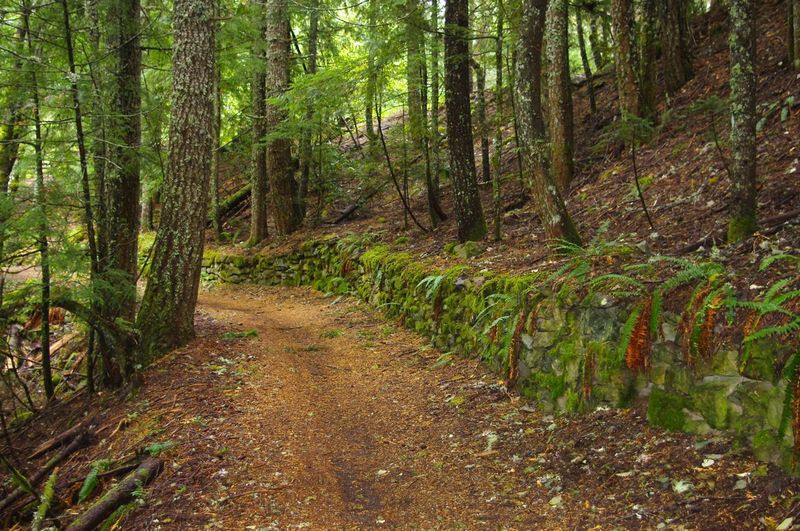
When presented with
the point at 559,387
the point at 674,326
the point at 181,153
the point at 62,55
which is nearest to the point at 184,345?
the point at 181,153

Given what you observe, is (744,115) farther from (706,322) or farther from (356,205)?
(356,205)

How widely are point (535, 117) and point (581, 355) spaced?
9.78 ft

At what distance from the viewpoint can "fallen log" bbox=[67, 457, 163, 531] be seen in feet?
13.6

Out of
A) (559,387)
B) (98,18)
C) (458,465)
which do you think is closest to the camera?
(458,465)

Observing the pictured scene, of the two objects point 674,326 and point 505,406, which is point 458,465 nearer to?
point 505,406

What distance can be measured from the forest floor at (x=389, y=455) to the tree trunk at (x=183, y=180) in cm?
54

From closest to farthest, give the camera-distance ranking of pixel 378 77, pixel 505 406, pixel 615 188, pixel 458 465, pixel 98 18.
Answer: pixel 458 465, pixel 505 406, pixel 98 18, pixel 615 188, pixel 378 77

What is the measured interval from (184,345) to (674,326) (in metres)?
5.66

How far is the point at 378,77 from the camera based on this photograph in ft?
30.0

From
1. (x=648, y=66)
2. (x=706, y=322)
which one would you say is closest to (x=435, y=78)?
(x=648, y=66)

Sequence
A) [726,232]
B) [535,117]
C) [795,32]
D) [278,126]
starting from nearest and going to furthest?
[726,232], [535,117], [795,32], [278,126]

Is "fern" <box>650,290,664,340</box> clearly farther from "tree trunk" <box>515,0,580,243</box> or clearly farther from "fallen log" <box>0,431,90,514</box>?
"fallen log" <box>0,431,90,514</box>

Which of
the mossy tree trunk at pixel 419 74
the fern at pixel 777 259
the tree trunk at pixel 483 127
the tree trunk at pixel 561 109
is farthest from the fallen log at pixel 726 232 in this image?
the tree trunk at pixel 483 127

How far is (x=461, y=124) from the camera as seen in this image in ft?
28.6
